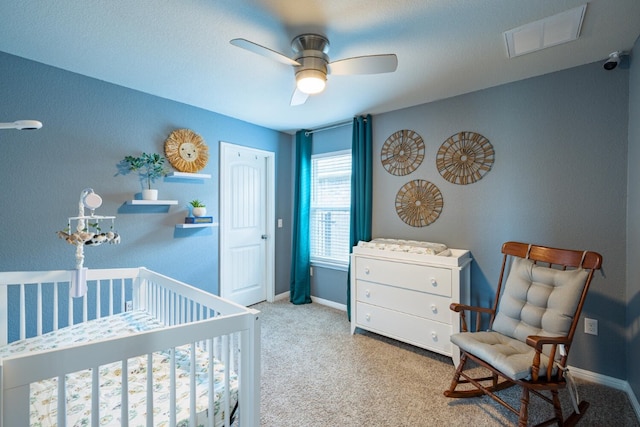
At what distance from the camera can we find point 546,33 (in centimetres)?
184

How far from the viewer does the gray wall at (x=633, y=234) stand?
1896 mm

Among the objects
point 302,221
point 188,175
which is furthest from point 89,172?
point 302,221

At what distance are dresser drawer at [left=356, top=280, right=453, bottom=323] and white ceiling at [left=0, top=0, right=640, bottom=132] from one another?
6.04 feet

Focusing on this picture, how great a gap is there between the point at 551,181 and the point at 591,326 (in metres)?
1.14

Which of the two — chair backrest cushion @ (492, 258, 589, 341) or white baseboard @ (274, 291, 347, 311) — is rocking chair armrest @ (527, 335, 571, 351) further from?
white baseboard @ (274, 291, 347, 311)

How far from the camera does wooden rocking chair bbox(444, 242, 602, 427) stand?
1.64 metres

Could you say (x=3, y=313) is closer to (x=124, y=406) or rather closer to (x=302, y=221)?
(x=124, y=406)

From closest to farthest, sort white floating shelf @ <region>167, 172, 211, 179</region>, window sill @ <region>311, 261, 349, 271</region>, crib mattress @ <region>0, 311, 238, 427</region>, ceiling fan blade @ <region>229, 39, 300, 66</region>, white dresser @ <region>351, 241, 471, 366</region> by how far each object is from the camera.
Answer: crib mattress @ <region>0, 311, 238, 427</region> < ceiling fan blade @ <region>229, 39, 300, 66</region> < white dresser @ <region>351, 241, 471, 366</region> < white floating shelf @ <region>167, 172, 211, 179</region> < window sill @ <region>311, 261, 349, 271</region>

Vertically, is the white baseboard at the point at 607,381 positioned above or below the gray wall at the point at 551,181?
below

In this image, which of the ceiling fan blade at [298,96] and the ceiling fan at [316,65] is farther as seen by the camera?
the ceiling fan blade at [298,96]

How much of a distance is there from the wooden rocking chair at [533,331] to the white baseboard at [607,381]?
0.40 m

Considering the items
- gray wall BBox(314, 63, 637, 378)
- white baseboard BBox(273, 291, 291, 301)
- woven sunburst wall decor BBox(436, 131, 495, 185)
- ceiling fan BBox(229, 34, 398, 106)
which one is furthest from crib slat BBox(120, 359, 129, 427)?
white baseboard BBox(273, 291, 291, 301)

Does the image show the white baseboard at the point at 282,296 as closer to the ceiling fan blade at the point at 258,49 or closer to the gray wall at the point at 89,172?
the gray wall at the point at 89,172

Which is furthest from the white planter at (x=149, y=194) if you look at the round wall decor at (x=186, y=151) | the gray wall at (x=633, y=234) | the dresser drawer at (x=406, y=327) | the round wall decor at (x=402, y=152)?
the gray wall at (x=633, y=234)
